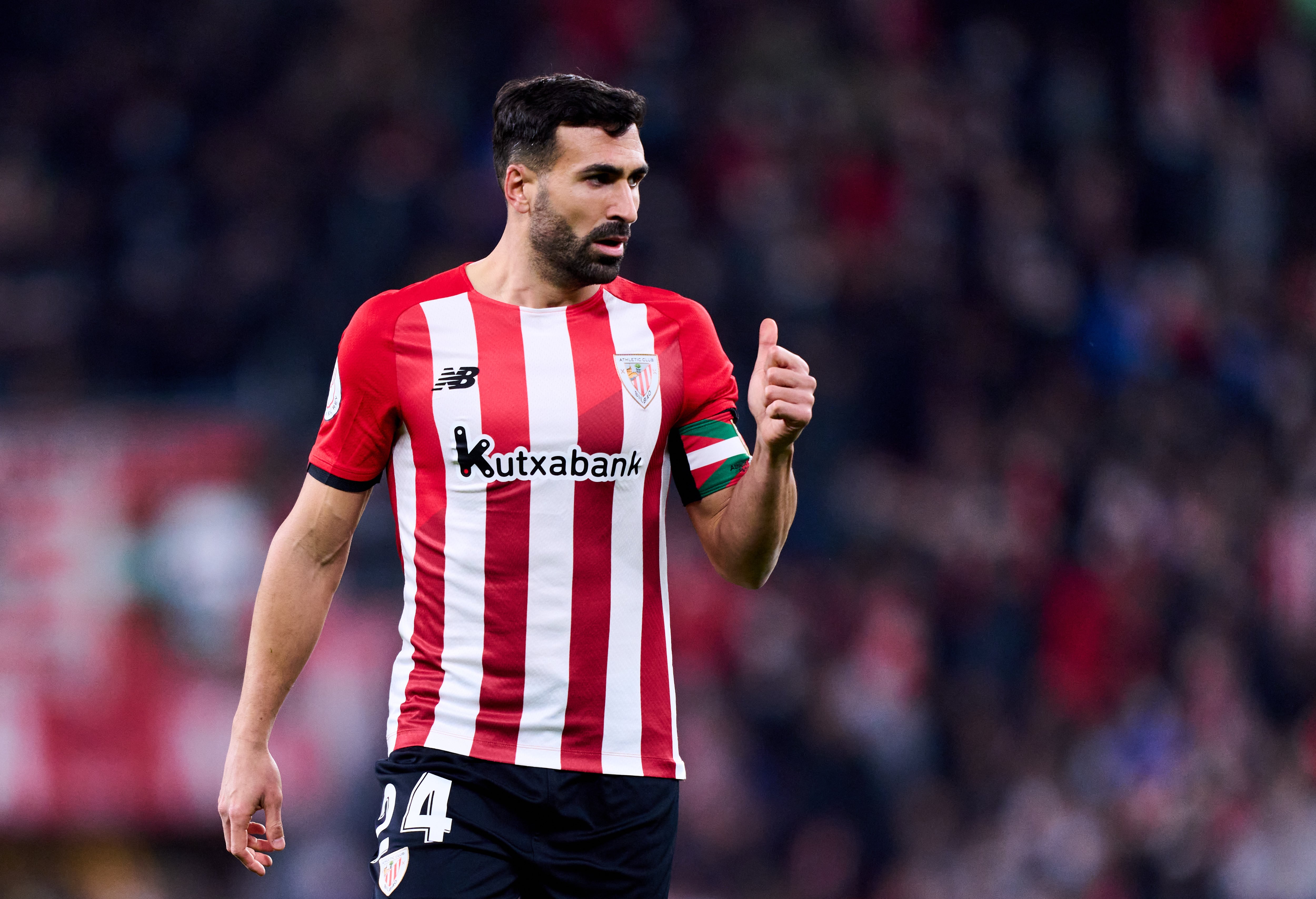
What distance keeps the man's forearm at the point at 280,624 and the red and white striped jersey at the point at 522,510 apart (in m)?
0.17

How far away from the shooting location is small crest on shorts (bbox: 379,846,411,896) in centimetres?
327

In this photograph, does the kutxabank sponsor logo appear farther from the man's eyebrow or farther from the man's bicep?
the man's eyebrow

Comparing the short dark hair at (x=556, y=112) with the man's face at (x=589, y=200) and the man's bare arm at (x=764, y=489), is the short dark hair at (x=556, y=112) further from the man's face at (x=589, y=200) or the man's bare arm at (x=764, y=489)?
the man's bare arm at (x=764, y=489)

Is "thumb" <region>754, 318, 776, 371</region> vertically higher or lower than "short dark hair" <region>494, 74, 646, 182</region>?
lower

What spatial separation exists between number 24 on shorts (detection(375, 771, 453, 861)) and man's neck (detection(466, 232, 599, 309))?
103cm

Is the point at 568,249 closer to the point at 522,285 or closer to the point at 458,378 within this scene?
the point at 522,285

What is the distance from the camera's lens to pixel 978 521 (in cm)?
966

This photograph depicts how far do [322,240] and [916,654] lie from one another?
440 cm

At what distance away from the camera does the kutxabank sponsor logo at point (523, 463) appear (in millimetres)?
3428

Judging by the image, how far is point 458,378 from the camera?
3.49 m

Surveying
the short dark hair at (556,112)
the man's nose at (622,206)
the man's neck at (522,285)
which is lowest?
the man's neck at (522,285)

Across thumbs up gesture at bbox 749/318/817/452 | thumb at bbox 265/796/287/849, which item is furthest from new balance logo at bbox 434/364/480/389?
thumb at bbox 265/796/287/849

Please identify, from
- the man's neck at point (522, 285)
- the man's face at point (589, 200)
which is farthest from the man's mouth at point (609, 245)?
the man's neck at point (522, 285)

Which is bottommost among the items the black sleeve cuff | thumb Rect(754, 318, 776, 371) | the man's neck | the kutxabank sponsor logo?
the black sleeve cuff
